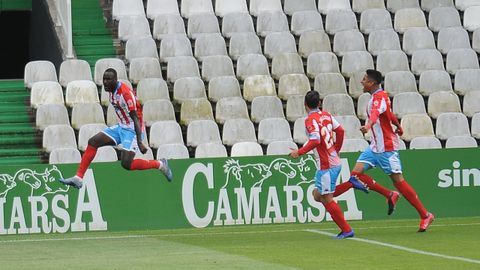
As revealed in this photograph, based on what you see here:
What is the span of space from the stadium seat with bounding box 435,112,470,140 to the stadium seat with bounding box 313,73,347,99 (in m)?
1.93

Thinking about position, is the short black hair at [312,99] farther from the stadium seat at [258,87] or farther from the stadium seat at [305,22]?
the stadium seat at [305,22]

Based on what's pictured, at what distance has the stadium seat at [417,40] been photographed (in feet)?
85.1

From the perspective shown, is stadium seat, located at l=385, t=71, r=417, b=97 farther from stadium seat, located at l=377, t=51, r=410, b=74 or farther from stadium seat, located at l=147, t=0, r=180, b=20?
stadium seat, located at l=147, t=0, r=180, b=20

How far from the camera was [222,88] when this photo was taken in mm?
23797

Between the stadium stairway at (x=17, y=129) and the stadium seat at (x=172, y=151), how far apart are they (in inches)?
85.2

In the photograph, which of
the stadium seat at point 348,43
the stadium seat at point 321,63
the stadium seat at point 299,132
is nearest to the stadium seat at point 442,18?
the stadium seat at point 348,43

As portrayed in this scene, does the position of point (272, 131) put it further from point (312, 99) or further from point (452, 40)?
point (312, 99)

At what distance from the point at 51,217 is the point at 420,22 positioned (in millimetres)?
10167

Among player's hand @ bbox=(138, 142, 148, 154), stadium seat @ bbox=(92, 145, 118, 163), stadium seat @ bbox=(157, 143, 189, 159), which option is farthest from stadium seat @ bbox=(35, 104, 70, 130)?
player's hand @ bbox=(138, 142, 148, 154)

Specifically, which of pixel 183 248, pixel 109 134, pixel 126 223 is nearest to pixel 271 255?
pixel 183 248

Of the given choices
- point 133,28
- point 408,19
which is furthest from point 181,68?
point 408,19

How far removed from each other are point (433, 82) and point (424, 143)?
2119 millimetres

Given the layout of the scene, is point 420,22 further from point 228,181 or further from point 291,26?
point 228,181

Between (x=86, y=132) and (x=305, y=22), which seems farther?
(x=305, y=22)
